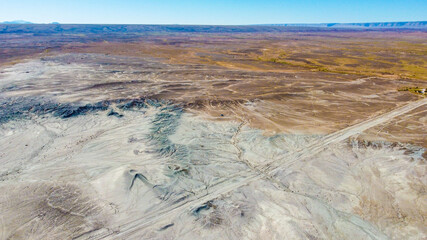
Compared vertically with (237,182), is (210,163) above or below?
above

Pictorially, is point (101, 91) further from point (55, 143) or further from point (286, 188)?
point (286, 188)

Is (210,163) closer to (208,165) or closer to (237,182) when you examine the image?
(208,165)

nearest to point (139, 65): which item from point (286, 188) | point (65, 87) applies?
point (65, 87)

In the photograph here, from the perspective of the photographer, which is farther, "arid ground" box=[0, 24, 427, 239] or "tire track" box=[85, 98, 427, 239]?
"arid ground" box=[0, 24, 427, 239]

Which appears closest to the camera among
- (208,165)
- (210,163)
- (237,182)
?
(237,182)

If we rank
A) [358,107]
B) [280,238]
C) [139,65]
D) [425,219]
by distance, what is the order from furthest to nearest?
[139,65] < [358,107] < [425,219] < [280,238]

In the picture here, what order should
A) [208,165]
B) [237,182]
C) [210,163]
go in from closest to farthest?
[237,182], [208,165], [210,163]

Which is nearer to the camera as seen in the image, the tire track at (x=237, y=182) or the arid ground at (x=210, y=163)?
the tire track at (x=237, y=182)

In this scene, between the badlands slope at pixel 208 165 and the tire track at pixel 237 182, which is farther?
the badlands slope at pixel 208 165

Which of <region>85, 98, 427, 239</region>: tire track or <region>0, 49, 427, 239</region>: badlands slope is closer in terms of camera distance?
<region>85, 98, 427, 239</region>: tire track

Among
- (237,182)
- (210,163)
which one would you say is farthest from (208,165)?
(237,182)

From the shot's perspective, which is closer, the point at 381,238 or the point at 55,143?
the point at 381,238
